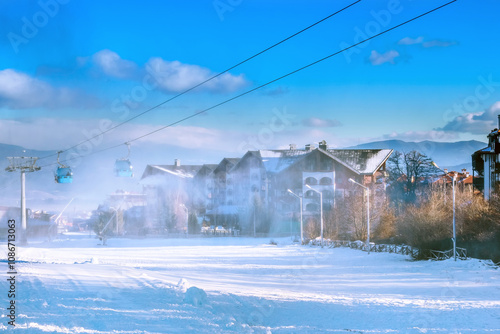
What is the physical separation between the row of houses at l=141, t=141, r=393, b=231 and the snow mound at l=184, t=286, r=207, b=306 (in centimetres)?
4610

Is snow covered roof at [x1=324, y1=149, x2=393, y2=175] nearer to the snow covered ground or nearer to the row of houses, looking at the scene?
the row of houses

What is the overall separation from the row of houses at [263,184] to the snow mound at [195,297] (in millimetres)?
46097

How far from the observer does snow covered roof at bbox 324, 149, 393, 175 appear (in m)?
80.4

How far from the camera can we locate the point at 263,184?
289ft

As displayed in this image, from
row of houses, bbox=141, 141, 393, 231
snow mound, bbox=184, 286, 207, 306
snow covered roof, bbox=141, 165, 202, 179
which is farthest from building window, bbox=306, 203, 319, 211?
snow mound, bbox=184, 286, 207, 306

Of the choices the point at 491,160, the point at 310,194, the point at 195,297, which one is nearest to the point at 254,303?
the point at 195,297

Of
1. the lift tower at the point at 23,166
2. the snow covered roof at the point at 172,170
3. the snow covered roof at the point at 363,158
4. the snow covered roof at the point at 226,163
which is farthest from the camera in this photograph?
the snow covered roof at the point at 172,170

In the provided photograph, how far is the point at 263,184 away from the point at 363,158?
648 inches

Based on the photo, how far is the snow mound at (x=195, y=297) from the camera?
641 inches

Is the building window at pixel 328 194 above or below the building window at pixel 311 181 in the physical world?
below

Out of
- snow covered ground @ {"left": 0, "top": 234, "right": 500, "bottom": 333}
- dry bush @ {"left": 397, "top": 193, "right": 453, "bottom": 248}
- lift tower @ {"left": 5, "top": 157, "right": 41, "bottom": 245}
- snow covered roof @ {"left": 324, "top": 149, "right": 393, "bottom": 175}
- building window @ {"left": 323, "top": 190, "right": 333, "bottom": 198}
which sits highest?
snow covered roof @ {"left": 324, "top": 149, "right": 393, "bottom": 175}

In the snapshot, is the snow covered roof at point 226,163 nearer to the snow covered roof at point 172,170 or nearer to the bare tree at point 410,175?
the snow covered roof at point 172,170

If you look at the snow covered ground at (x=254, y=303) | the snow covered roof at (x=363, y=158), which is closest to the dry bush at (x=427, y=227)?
the snow covered ground at (x=254, y=303)

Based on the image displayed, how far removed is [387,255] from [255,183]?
48.2m
